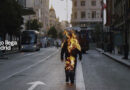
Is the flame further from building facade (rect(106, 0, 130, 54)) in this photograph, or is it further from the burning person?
building facade (rect(106, 0, 130, 54))

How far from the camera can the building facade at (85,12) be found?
10156 cm

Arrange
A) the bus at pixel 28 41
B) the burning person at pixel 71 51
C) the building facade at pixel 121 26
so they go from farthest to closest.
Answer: the bus at pixel 28 41 → the building facade at pixel 121 26 → the burning person at pixel 71 51

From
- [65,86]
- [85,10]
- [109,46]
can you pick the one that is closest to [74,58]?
[65,86]

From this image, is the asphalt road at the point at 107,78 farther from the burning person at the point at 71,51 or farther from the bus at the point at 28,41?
the bus at the point at 28,41

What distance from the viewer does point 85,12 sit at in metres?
103

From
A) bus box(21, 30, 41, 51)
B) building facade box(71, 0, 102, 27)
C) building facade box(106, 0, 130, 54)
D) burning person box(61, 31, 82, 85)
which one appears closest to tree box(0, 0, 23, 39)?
bus box(21, 30, 41, 51)

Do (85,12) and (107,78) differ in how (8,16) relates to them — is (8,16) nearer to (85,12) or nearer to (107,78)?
(107,78)

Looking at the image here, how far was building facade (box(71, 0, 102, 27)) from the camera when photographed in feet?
333

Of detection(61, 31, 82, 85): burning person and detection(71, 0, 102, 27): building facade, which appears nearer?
detection(61, 31, 82, 85): burning person

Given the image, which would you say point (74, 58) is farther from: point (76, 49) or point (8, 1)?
point (8, 1)

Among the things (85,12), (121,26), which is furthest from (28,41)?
(85,12)

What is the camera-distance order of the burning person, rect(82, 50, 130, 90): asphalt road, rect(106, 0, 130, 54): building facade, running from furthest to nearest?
1. rect(106, 0, 130, 54): building facade
2. the burning person
3. rect(82, 50, 130, 90): asphalt road

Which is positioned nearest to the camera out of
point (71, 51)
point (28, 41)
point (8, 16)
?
point (71, 51)

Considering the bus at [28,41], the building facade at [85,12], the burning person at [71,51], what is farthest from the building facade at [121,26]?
the building facade at [85,12]
